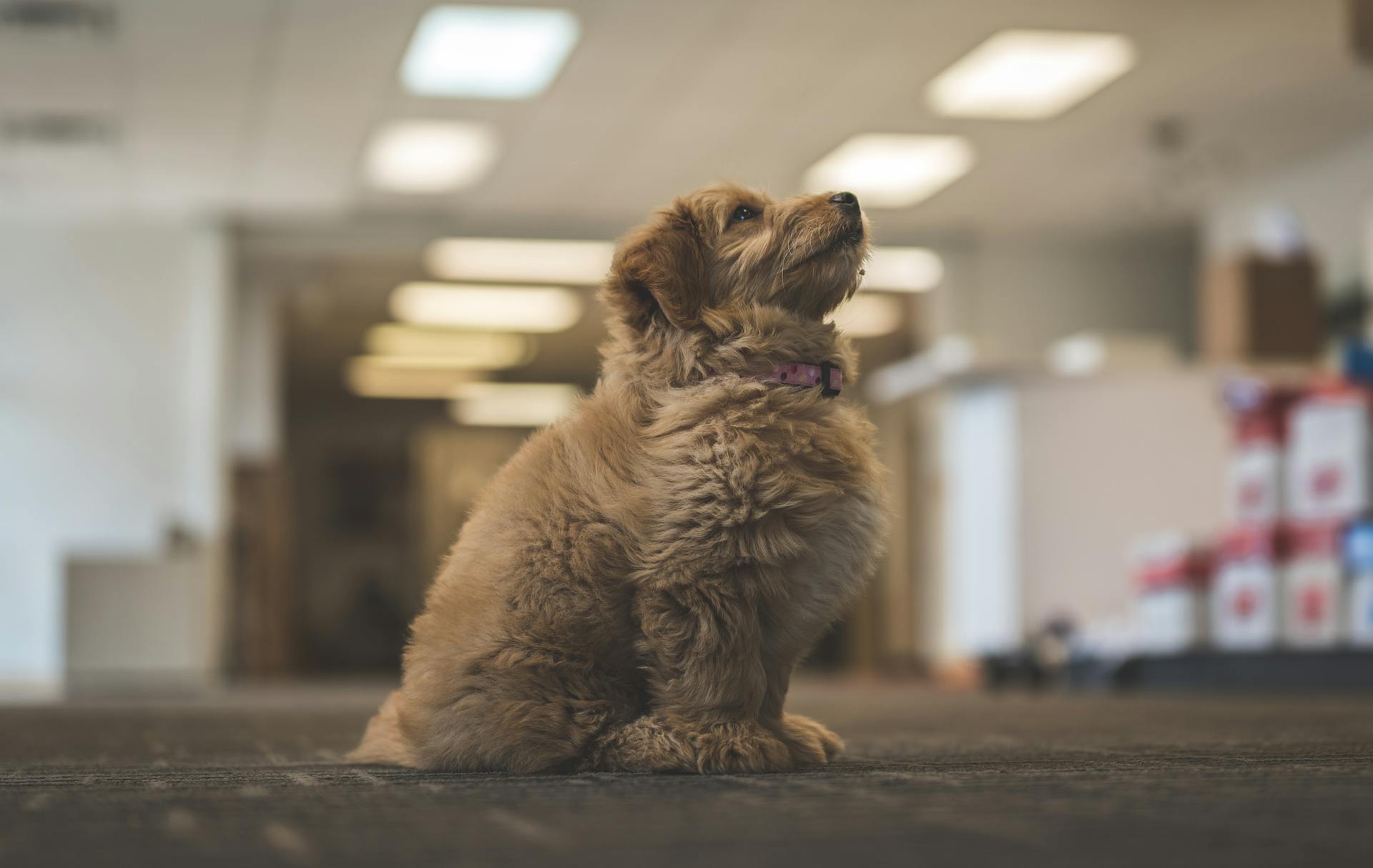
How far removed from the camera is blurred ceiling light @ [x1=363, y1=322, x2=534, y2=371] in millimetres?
14266

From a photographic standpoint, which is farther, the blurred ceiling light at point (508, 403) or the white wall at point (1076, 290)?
the blurred ceiling light at point (508, 403)

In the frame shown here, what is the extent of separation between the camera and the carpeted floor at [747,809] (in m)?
1.30

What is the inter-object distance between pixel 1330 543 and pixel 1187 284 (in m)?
6.34

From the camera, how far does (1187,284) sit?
1189 cm

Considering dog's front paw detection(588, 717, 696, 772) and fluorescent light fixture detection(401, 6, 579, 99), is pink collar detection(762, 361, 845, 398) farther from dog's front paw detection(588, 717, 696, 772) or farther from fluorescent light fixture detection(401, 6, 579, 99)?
fluorescent light fixture detection(401, 6, 579, 99)

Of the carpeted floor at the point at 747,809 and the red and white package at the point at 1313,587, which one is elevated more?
the red and white package at the point at 1313,587

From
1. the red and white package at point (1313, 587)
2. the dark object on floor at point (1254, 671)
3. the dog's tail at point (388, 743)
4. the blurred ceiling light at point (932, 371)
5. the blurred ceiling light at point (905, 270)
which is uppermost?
the blurred ceiling light at point (905, 270)

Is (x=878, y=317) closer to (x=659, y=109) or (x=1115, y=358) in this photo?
(x=1115, y=358)

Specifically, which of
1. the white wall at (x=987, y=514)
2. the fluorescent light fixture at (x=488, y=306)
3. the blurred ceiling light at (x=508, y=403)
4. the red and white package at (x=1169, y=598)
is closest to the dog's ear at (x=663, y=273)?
the red and white package at (x=1169, y=598)

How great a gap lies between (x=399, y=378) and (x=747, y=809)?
15.9m

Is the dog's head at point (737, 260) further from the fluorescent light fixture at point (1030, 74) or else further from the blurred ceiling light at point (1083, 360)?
the blurred ceiling light at point (1083, 360)

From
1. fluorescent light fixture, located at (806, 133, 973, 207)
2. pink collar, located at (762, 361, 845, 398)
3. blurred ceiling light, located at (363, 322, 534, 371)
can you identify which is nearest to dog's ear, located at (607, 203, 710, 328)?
pink collar, located at (762, 361, 845, 398)

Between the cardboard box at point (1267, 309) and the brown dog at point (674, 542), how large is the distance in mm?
6627

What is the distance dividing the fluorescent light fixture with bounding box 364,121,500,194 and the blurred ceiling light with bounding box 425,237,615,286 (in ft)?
3.13
